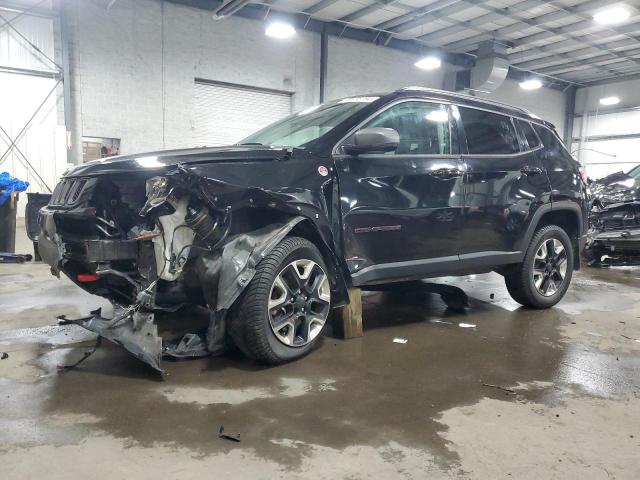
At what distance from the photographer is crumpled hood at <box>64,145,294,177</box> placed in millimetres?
2808

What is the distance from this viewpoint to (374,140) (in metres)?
3.24

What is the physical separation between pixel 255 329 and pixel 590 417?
1.82 m

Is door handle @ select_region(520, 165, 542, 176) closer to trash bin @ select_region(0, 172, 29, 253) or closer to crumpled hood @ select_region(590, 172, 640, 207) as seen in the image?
crumpled hood @ select_region(590, 172, 640, 207)

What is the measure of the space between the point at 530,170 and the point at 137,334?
3479 millimetres

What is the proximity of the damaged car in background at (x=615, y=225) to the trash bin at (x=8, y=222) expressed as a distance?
8.60 metres

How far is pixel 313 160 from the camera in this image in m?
3.25

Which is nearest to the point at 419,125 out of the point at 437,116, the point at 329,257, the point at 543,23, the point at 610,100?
the point at 437,116

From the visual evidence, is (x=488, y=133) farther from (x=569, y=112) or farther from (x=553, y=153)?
(x=569, y=112)

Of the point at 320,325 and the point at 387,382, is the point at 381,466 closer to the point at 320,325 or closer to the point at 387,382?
the point at 387,382

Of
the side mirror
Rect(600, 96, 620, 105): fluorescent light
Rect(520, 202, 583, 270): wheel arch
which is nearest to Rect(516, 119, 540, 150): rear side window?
Rect(520, 202, 583, 270): wheel arch

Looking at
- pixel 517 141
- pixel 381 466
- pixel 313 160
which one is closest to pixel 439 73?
pixel 517 141

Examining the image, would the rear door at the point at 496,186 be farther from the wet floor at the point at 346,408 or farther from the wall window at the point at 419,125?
the wet floor at the point at 346,408

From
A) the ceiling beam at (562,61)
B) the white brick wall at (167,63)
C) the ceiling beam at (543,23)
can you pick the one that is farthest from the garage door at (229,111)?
the ceiling beam at (562,61)

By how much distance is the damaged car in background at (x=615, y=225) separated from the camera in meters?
7.36
